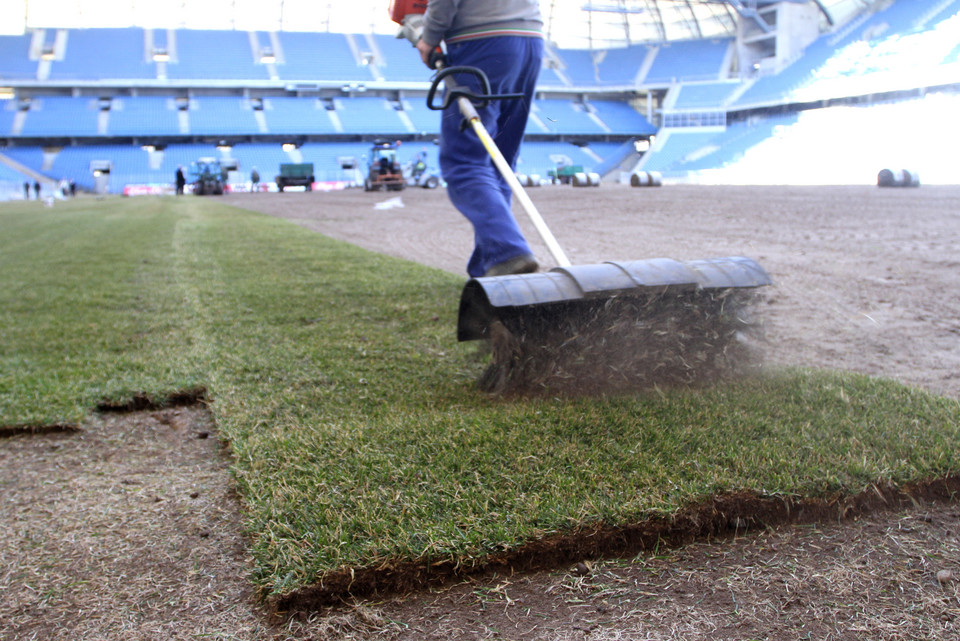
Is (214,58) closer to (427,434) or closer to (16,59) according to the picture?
(16,59)

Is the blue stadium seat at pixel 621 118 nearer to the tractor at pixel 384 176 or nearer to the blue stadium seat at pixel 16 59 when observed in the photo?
A: the tractor at pixel 384 176

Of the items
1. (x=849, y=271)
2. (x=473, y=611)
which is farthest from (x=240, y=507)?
(x=849, y=271)

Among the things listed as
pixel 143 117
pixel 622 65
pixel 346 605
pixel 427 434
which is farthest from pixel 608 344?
pixel 622 65

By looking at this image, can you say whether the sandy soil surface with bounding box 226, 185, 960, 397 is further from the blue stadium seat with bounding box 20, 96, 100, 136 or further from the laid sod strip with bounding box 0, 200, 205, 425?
the blue stadium seat with bounding box 20, 96, 100, 136

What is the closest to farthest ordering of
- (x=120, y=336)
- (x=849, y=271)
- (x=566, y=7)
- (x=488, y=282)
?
(x=488, y=282) → (x=120, y=336) → (x=849, y=271) → (x=566, y=7)

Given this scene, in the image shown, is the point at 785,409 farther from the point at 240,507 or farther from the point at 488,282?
the point at 240,507

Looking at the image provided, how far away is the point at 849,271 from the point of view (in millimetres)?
3967

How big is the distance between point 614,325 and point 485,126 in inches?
58.1

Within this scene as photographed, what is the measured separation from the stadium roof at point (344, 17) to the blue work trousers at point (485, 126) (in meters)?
43.8

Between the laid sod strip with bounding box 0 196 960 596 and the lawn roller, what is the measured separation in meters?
0.11

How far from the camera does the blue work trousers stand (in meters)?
2.79

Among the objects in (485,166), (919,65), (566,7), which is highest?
(566,7)

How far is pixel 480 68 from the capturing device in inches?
117

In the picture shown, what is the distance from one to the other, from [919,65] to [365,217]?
90.1ft
